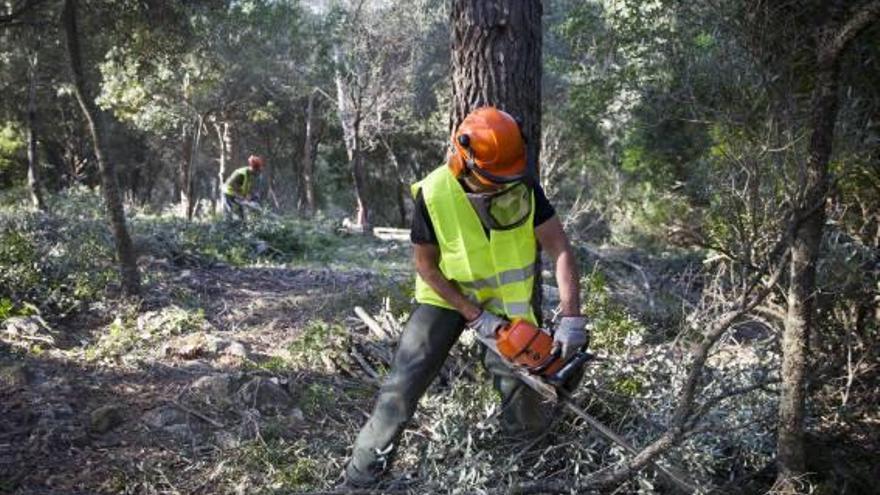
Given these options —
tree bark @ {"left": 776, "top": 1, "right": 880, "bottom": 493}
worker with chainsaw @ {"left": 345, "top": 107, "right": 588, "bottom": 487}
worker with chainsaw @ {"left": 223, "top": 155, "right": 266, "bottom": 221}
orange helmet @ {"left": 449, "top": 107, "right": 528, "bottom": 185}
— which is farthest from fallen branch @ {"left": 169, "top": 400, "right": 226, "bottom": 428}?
worker with chainsaw @ {"left": 223, "top": 155, "right": 266, "bottom": 221}

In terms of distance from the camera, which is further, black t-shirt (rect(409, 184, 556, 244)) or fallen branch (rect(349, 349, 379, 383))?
fallen branch (rect(349, 349, 379, 383))

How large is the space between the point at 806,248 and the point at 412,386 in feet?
5.71

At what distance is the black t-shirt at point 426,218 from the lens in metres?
3.22

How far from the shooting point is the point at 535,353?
2.99m

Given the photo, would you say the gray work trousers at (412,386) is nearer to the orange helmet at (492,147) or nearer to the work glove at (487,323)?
the work glove at (487,323)

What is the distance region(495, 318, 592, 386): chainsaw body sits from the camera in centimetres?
298

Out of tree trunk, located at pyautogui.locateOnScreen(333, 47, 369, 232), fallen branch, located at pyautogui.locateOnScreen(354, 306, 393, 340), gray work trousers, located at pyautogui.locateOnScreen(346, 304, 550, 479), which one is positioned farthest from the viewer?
tree trunk, located at pyautogui.locateOnScreen(333, 47, 369, 232)

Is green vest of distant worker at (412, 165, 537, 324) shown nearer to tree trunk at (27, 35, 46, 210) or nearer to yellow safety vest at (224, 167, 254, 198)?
yellow safety vest at (224, 167, 254, 198)

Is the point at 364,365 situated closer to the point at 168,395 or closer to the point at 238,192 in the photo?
the point at 168,395

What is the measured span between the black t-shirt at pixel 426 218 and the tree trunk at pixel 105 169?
5.04 meters

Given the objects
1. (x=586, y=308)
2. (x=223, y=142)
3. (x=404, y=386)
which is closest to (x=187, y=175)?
(x=223, y=142)

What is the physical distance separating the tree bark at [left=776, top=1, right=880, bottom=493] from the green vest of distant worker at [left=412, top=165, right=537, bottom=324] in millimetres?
1058

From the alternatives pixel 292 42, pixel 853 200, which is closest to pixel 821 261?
pixel 853 200

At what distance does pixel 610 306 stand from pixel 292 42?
16183 millimetres
